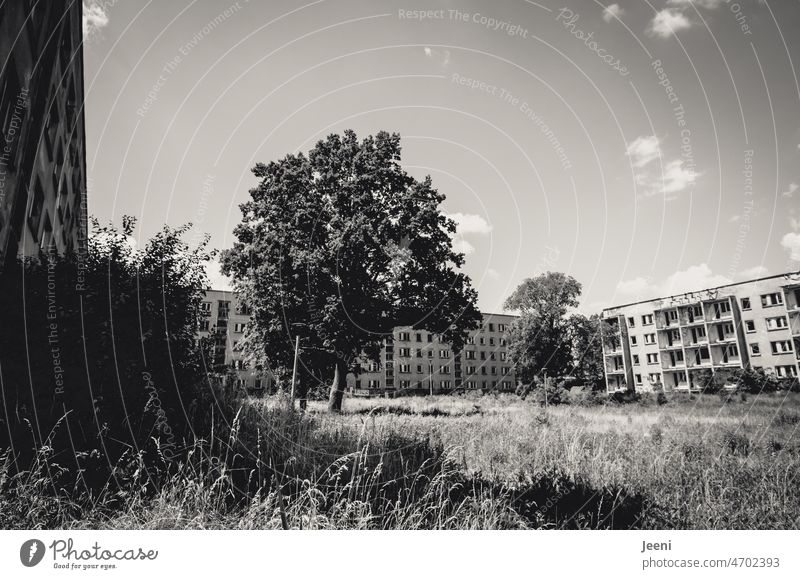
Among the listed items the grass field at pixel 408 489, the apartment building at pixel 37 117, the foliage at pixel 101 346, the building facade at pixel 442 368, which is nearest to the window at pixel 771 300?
the building facade at pixel 442 368

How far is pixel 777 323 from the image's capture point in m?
32.5

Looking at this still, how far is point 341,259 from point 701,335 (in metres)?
45.4

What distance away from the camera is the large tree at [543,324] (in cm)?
2078

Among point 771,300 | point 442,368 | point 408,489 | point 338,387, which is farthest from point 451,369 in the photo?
point 408,489

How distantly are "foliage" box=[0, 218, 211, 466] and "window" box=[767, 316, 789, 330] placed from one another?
41.5 m

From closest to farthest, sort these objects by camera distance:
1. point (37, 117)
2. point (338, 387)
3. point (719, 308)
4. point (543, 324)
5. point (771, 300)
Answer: point (37, 117), point (338, 387), point (543, 324), point (771, 300), point (719, 308)

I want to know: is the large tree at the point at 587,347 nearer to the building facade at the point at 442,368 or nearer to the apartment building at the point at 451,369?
the building facade at the point at 442,368

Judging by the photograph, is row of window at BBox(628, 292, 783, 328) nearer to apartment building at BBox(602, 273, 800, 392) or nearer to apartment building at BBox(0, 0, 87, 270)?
apartment building at BBox(602, 273, 800, 392)

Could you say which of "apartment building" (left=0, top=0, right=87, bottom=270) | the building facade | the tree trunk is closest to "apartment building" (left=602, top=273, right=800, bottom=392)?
the building facade

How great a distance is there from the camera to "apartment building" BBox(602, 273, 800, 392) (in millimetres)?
32312

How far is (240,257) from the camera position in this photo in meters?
16.3

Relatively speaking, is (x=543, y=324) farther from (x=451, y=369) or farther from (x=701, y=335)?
(x=451, y=369)
